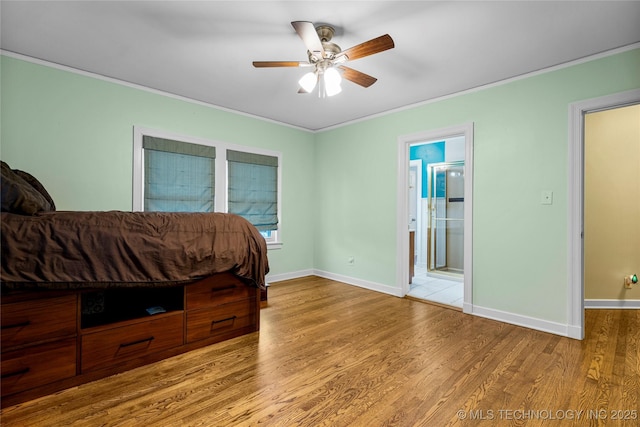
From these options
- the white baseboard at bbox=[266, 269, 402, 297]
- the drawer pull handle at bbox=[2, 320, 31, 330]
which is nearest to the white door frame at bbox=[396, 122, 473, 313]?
the white baseboard at bbox=[266, 269, 402, 297]

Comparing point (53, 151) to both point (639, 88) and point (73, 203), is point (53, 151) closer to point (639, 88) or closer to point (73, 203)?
point (73, 203)

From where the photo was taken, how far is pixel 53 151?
2.84 metres

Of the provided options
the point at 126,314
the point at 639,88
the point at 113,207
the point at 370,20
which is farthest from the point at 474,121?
the point at 113,207

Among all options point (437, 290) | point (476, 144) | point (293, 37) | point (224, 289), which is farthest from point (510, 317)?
point (293, 37)

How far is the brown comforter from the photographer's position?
1702 millimetres

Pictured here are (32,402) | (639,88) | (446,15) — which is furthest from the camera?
(639,88)

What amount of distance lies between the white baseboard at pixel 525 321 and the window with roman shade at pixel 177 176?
11.1 ft

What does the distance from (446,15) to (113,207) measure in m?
3.46

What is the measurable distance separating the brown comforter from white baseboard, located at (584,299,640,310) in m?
3.69

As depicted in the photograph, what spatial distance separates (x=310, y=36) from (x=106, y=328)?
2.33 meters

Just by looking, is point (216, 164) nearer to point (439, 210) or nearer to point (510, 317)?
point (510, 317)

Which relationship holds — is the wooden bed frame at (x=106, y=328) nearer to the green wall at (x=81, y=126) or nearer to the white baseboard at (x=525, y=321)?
the green wall at (x=81, y=126)

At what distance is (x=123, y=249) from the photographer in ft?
6.61

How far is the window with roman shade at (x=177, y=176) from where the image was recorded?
3.41 metres
